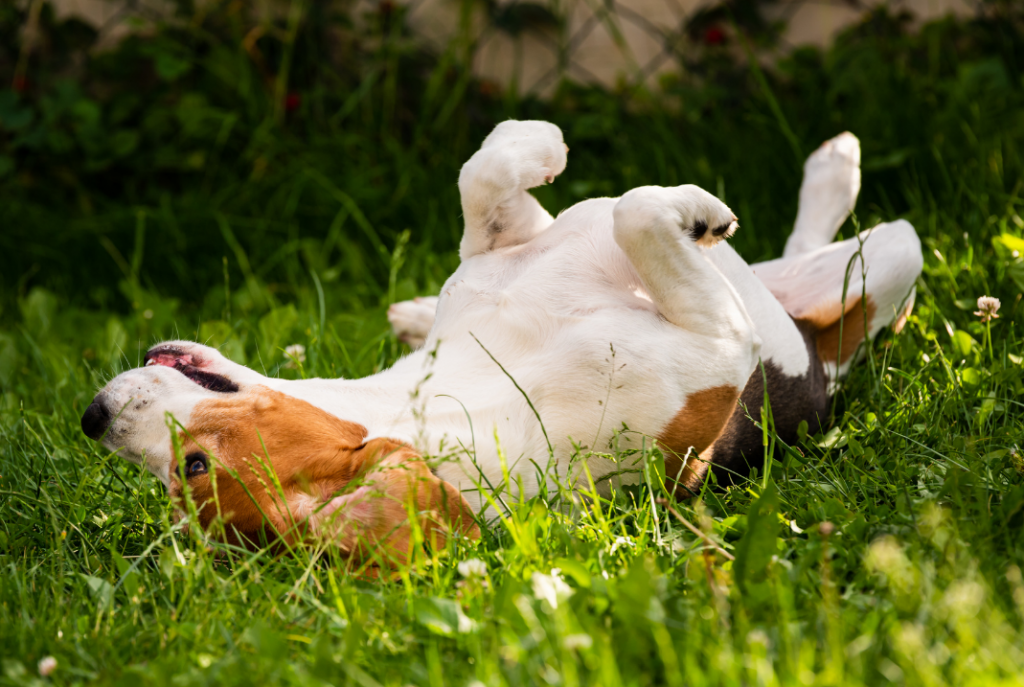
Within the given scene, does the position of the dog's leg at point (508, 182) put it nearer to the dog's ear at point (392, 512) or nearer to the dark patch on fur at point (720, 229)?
the dark patch on fur at point (720, 229)

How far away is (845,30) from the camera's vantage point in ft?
16.4

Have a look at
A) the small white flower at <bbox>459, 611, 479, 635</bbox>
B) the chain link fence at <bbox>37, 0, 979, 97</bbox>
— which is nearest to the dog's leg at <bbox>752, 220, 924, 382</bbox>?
the small white flower at <bbox>459, 611, 479, 635</bbox>

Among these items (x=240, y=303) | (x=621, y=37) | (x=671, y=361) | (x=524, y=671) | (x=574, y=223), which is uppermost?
(x=621, y=37)

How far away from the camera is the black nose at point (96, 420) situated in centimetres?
214

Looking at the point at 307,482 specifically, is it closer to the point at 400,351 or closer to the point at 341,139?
the point at 400,351

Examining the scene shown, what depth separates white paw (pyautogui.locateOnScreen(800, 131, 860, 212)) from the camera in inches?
138

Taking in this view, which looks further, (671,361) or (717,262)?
(717,262)

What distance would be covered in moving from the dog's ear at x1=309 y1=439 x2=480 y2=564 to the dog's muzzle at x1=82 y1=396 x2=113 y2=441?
1.84 ft

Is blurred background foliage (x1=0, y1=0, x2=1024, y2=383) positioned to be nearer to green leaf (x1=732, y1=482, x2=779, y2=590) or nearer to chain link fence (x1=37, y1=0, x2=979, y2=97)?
chain link fence (x1=37, y1=0, x2=979, y2=97)

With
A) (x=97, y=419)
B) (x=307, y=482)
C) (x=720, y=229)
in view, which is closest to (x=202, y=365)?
(x=97, y=419)

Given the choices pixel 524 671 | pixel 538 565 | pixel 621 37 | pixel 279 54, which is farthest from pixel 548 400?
pixel 279 54

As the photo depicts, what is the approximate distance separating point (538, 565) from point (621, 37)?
403 cm

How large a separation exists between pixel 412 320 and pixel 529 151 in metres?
0.86

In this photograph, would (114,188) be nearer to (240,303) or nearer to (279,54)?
(279,54)
